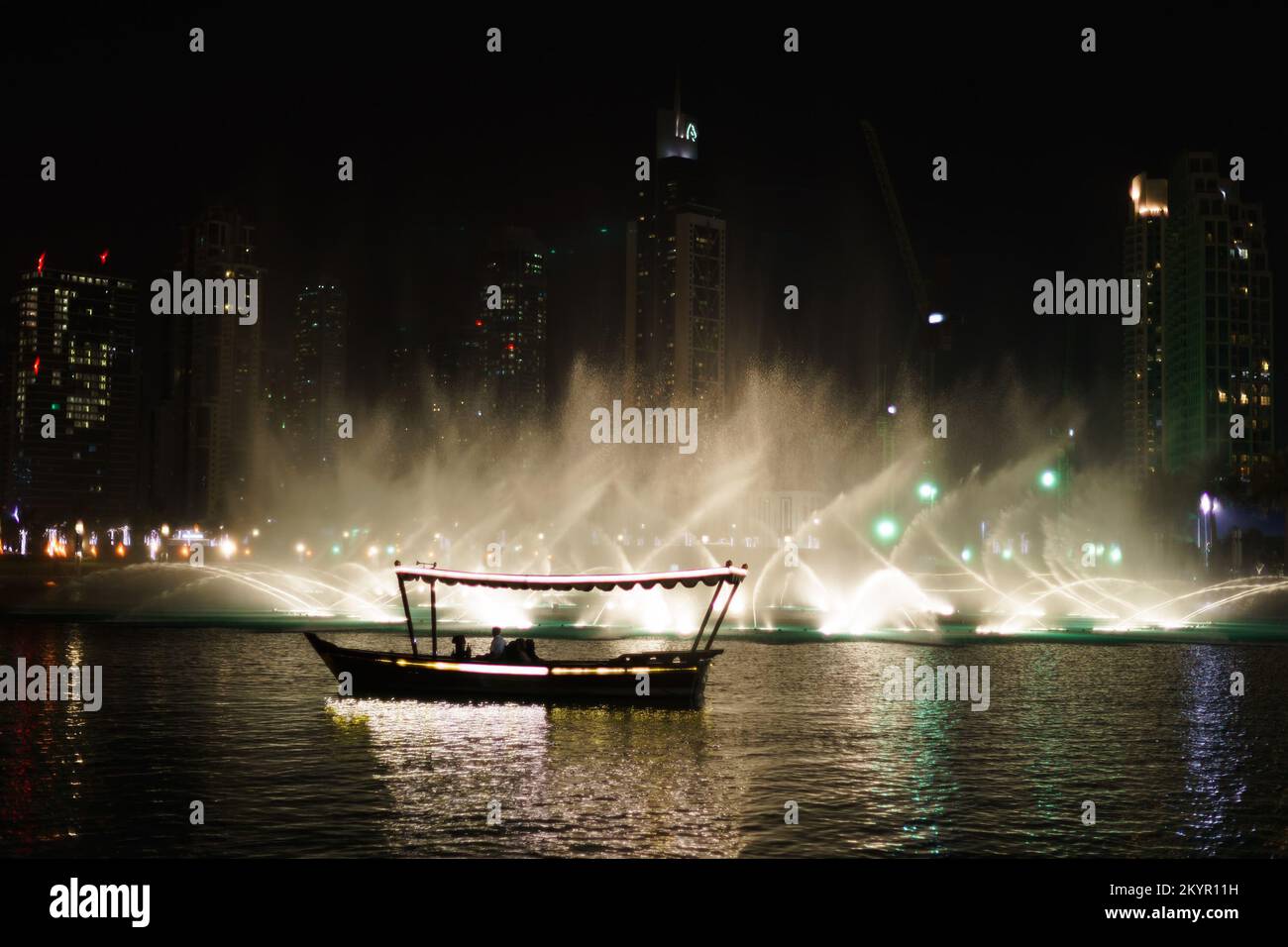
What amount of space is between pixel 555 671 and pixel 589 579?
3.26 meters

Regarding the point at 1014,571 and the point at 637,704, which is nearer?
the point at 637,704

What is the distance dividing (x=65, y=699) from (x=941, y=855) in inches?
1199

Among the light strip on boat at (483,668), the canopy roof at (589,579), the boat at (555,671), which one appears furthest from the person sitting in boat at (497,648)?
the canopy roof at (589,579)

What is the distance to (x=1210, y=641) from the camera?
65125 mm

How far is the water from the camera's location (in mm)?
23703

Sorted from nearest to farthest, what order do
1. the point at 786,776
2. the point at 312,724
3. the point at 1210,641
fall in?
1. the point at 786,776
2. the point at 312,724
3. the point at 1210,641

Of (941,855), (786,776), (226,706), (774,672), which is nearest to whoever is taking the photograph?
(941,855)

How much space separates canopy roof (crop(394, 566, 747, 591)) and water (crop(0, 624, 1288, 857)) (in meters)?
3.95

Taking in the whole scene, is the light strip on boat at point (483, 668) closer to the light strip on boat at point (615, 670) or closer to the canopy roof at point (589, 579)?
the light strip on boat at point (615, 670)

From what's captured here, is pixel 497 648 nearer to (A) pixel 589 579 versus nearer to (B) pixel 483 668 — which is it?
(B) pixel 483 668

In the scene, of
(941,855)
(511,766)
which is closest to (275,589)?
(511,766)

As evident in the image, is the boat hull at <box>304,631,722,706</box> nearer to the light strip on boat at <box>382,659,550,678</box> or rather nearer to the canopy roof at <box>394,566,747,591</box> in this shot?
the light strip on boat at <box>382,659,550,678</box>

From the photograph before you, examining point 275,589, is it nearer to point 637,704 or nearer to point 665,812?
point 637,704

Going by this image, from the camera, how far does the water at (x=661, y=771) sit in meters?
23.7
